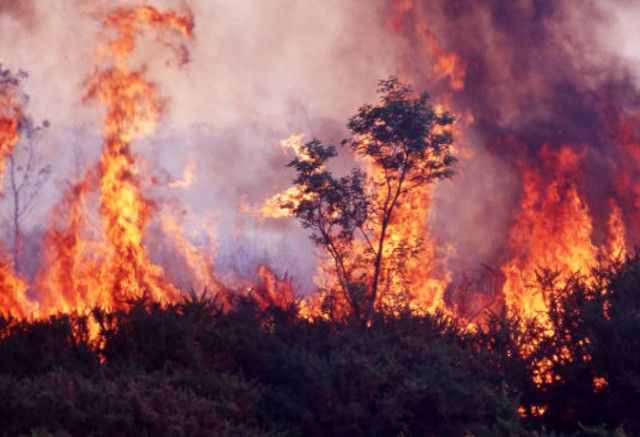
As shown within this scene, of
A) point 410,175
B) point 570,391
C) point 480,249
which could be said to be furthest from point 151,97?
point 480,249

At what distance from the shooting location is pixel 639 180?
28.4 metres

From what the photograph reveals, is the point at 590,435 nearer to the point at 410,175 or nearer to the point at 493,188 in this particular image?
the point at 410,175

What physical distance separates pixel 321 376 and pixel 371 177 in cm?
793

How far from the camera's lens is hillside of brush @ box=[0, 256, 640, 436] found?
299 inches

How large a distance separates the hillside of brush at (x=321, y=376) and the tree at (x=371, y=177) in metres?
5.33

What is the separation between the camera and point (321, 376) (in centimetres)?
927

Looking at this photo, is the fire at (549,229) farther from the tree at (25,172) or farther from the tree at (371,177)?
the tree at (25,172)

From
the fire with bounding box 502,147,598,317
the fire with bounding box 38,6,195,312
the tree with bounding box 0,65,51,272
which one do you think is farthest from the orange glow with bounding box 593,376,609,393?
the tree with bounding box 0,65,51,272

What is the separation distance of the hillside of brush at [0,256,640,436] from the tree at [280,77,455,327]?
5.33m

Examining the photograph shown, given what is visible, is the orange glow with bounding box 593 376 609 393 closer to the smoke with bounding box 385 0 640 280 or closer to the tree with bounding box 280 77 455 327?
the tree with bounding box 280 77 455 327

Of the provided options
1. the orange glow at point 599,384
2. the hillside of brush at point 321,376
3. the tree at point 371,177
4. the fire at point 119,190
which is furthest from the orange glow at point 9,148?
the orange glow at point 599,384

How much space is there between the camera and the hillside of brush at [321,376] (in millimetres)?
7598

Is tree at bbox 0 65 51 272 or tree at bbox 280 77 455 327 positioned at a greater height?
tree at bbox 0 65 51 272

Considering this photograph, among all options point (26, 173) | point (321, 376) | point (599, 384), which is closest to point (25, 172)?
point (26, 173)
